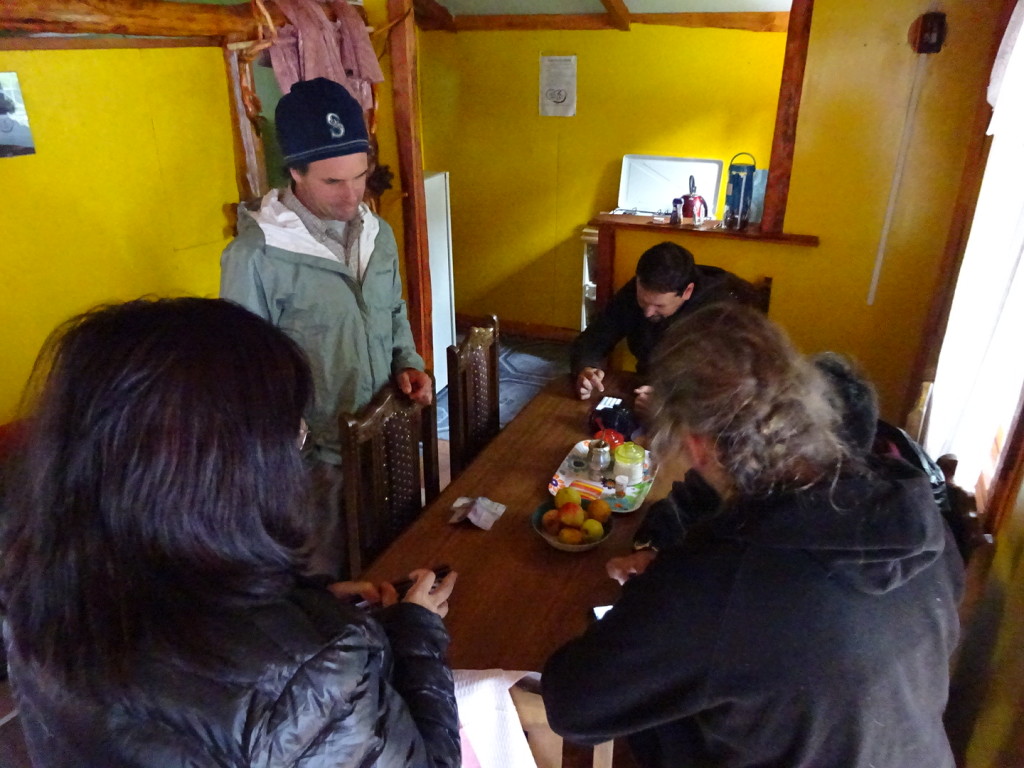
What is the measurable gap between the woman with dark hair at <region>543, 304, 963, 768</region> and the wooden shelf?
1.87 m

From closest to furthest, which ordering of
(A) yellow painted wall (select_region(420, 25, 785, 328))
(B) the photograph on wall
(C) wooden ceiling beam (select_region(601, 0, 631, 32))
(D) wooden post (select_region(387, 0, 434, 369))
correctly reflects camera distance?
(B) the photograph on wall
(D) wooden post (select_region(387, 0, 434, 369))
(C) wooden ceiling beam (select_region(601, 0, 631, 32))
(A) yellow painted wall (select_region(420, 25, 785, 328))

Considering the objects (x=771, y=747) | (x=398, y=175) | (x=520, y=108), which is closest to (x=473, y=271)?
(x=520, y=108)

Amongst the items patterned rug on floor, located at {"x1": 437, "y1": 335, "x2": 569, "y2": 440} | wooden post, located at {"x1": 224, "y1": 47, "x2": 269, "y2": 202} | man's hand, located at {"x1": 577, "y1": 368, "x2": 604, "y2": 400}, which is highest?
wooden post, located at {"x1": 224, "y1": 47, "x2": 269, "y2": 202}

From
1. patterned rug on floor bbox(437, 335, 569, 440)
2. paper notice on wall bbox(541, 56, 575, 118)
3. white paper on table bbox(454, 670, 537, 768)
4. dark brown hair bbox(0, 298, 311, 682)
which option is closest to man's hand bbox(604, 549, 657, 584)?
white paper on table bbox(454, 670, 537, 768)

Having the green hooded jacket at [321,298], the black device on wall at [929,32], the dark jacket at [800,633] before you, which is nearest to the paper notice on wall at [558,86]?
the black device on wall at [929,32]

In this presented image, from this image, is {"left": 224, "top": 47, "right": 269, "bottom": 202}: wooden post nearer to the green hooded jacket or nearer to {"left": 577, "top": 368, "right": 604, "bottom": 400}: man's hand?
the green hooded jacket

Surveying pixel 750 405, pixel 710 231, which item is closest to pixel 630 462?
pixel 750 405

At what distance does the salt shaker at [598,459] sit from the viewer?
1700 millimetres

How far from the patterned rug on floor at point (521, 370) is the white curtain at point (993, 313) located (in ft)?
6.83

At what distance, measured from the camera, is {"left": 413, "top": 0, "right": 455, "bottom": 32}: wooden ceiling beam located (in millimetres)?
4070

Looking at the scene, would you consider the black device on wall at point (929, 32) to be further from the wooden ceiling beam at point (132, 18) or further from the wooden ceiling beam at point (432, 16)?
→ the wooden ceiling beam at point (432, 16)

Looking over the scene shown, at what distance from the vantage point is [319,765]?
742 mm

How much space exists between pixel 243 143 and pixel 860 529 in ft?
7.47

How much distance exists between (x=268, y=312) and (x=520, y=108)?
10.2 feet
